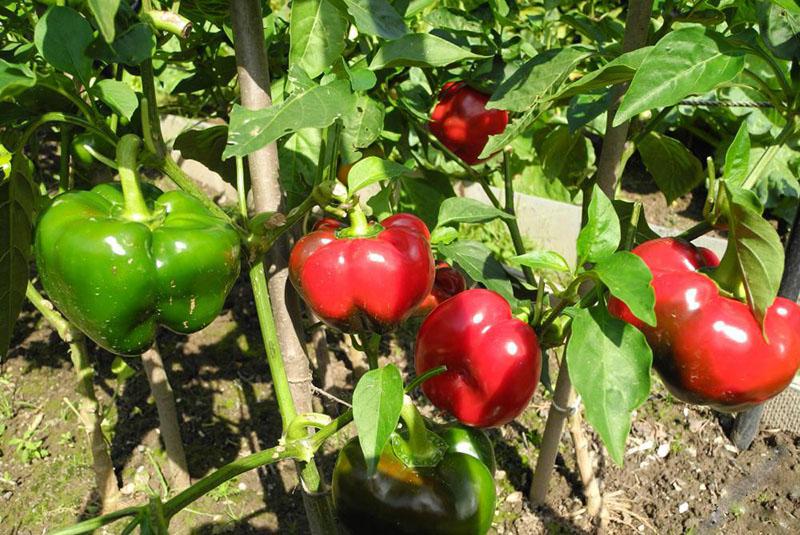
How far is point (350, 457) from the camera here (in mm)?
779

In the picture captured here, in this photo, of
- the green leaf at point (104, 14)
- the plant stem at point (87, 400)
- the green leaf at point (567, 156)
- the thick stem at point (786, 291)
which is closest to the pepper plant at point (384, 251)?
the green leaf at point (104, 14)

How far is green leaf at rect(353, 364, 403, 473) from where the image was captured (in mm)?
530

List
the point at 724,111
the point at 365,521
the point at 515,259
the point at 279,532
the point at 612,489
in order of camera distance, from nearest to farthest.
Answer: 1. the point at 515,259
2. the point at 365,521
3. the point at 279,532
4. the point at 612,489
5. the point at 724,111

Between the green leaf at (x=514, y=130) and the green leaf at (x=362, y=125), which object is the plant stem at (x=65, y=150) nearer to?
the green leaf at (x=362, y=125)

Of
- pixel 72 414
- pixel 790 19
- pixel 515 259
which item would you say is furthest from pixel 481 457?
pixel 72 414

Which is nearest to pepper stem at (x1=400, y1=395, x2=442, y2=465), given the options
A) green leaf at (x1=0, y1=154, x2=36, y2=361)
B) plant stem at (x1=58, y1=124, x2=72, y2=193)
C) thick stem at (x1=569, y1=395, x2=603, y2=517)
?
green leaf at (x1=0, y1=154, x2=36, y2=361)

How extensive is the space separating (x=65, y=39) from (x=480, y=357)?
1.56 ft

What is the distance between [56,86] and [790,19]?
0.68 metres

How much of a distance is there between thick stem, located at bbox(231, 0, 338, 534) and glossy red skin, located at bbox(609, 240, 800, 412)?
378 mm

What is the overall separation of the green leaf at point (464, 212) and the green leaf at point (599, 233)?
0.59ft

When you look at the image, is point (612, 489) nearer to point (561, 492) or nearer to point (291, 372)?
point (561, 492)

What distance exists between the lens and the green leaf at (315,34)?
2.00 feet

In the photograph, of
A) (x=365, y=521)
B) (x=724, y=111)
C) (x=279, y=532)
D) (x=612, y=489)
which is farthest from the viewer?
(x=724, y=111)

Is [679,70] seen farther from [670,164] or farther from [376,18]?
[670,164]
